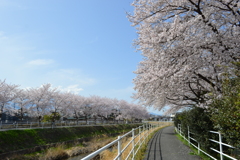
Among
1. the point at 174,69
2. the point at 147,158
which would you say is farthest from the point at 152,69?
the point at 147,158

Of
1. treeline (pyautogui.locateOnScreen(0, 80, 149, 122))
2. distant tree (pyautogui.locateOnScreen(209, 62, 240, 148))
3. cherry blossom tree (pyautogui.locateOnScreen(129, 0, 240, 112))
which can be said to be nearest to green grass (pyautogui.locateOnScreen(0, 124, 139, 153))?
treeline (pyautogui.locateOnScreen(0, 80, 149, 122))

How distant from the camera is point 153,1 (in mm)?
8109

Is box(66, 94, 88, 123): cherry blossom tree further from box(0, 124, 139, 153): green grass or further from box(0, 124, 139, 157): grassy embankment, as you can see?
box(0, 124, 139, 157): grassy embankment

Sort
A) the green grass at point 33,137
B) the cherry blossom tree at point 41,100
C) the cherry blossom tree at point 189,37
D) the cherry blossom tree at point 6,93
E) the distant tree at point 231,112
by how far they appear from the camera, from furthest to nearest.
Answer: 1. the cherry blossom tree at point 41,100
2. the cherry blossom tree at point 6,93
3. the green grass at point 33,137
4. the cherry blossom tree at point 189,37
5. the distant tree at point 231,112

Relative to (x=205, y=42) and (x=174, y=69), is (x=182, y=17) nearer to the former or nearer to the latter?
(x=205, y=42)

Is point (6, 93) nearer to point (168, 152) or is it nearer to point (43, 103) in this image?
point (43, 103)

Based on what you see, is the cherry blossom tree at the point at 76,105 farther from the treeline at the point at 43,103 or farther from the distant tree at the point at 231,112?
the distant tree at the point at 231,112

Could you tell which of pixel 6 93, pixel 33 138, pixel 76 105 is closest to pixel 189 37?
pixel 33 138

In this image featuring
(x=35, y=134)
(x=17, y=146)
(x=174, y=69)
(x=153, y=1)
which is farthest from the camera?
(x=35, y=134)

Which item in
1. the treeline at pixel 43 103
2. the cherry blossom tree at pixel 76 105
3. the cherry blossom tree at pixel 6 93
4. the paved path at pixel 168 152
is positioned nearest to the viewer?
the paved path at pixel 168 152

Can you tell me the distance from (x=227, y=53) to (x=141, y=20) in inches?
159

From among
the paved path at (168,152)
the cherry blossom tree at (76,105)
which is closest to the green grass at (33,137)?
the cherry blossom tree at (76,105)

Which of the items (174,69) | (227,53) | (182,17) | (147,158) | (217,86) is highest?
(182,17)

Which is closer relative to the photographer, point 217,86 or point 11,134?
point 217,86
